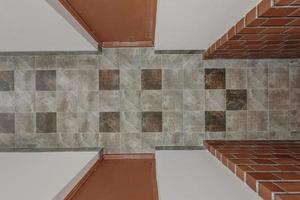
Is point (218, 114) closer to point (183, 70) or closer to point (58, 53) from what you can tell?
point (183, 70)

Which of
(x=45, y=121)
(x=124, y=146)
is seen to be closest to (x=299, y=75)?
(x=124, y=146)

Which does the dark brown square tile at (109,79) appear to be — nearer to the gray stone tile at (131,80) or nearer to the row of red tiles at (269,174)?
the gray stone tile at (131,80)

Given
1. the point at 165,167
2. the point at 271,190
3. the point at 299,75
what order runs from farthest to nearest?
the point at 299,75
the point at 165,167
the point at 271,190

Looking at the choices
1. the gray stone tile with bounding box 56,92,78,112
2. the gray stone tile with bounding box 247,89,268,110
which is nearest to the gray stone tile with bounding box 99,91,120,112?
the gray stone tile with bounding box 56,92,78,112

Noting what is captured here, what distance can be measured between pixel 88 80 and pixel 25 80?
1.88 ft

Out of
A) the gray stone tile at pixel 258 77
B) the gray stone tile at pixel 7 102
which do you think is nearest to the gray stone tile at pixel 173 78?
the gray stone tile at pixel 258 77

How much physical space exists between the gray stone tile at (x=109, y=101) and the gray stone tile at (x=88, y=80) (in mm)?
106

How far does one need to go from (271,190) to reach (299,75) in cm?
199

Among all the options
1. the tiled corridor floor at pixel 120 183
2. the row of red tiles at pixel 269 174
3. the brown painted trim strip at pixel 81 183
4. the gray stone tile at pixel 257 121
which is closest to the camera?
the row of red tiles at pixel 269 174

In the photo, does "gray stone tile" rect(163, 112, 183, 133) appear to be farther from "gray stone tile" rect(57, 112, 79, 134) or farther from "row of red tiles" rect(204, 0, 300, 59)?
"gray stone tile" rect(57, 112, 79, 134)

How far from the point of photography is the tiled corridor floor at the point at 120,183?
1780 mm

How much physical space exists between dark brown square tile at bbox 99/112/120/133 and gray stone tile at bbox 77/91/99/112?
4.7 inches

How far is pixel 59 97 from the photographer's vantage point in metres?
2.87

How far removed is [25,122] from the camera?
9.35ft
